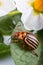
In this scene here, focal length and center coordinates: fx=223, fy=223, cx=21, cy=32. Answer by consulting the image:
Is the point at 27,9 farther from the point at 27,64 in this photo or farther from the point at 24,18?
the point at 27,64

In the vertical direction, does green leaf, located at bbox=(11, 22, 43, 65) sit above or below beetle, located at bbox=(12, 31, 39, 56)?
below

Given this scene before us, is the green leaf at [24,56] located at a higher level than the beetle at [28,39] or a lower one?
lower

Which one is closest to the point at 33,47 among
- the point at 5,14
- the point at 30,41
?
the point at 30,41

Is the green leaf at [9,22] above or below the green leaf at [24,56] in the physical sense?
above

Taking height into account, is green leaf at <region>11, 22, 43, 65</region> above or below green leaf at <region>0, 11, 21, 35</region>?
Result: below

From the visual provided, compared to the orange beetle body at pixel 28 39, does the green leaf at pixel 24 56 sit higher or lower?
lower

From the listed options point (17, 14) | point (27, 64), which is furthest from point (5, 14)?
point (27, 64)

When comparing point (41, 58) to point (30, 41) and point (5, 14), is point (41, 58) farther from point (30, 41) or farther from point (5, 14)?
point (5, 14)
